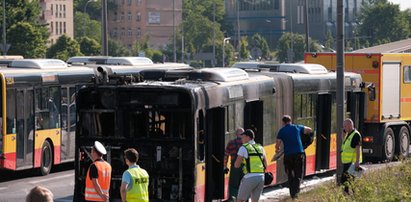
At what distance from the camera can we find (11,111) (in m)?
27.0

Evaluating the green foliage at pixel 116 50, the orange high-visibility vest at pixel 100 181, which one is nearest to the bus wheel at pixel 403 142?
the orange high-visibility vest at pixel 100 181

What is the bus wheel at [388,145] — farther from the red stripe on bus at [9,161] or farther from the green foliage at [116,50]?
the green foliage at [116,50]

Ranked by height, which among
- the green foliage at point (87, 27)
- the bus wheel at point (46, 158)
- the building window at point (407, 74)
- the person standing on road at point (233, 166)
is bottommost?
the bus wheel at point (46, 158)

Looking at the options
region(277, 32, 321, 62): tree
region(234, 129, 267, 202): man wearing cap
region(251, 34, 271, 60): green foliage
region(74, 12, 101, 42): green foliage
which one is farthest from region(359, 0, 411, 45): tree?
region(234, 129, 267, 202): man wearing cap

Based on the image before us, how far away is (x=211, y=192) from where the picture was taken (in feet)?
68.1

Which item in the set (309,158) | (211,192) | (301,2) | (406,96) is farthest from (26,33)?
(301,2)

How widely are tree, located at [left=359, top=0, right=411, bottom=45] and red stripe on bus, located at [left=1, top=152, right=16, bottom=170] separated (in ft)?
452

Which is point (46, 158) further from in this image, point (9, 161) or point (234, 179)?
point (234, 179)

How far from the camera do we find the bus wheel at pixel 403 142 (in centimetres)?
3316

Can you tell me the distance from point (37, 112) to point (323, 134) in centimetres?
652

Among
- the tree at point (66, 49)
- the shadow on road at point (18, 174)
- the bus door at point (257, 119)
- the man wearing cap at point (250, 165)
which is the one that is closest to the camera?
the man wearing cap at point (250, 165)

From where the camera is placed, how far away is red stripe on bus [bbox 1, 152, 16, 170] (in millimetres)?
26792

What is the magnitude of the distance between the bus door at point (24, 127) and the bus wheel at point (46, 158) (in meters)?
0.72

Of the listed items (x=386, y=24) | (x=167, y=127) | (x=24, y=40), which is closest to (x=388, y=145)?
(x=167, y=127)
